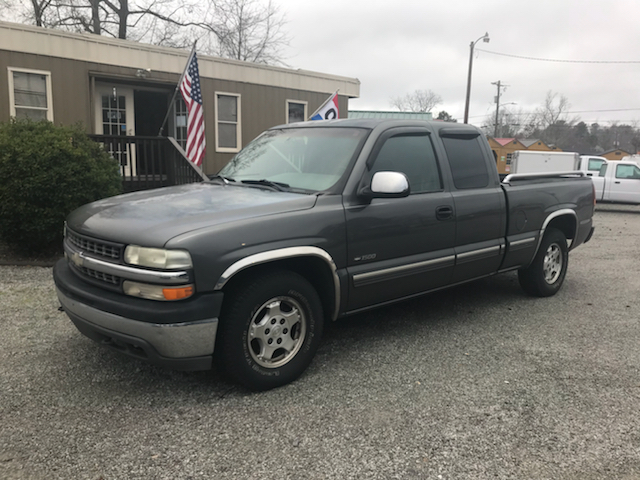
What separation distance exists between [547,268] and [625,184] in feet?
45.2

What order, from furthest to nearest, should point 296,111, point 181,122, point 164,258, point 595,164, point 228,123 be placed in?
point 595,164 < point 296,111 < point 181,122 < point 228,123 < point 164,258

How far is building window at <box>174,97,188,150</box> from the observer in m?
13.3

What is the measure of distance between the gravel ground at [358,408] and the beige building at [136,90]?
628cm

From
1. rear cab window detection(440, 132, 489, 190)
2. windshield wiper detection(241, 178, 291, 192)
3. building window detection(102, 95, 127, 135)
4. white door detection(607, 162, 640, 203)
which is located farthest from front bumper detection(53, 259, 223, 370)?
white door detection(607, 162, 640, 203)

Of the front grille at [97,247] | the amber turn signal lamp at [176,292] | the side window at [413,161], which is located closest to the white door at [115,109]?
the front grille at [97,247]

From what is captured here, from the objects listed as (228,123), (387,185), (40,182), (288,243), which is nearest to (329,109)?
(228,123)

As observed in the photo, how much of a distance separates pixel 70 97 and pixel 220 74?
11.6 feet

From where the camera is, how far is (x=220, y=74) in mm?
12883

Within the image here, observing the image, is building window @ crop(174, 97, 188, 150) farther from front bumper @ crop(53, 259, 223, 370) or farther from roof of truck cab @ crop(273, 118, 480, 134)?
front bumper @ crop(53, 259, 223, 370)

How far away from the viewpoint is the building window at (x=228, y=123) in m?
13.1

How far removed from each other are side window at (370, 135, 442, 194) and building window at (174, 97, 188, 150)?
9.92 metres

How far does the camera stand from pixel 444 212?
4402 millimetres

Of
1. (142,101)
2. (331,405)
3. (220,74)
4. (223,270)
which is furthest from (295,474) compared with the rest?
(142,101)

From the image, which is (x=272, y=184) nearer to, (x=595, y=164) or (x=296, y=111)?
(x=296, y=111)
